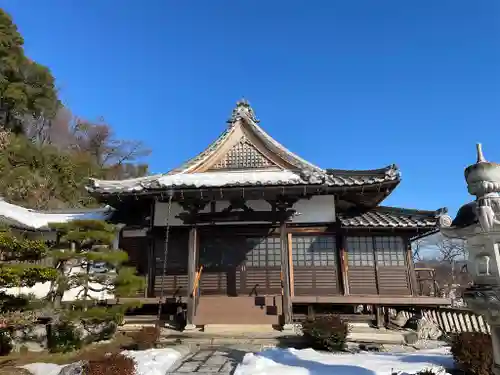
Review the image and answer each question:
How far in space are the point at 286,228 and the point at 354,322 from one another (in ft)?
14.5

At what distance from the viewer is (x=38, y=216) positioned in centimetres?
1631

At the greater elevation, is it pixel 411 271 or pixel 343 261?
pixel 343 261

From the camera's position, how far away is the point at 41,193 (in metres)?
29.2

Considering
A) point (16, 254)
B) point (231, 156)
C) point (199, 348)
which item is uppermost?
point (231, 156)

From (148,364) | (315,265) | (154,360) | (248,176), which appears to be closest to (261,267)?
(315,265)

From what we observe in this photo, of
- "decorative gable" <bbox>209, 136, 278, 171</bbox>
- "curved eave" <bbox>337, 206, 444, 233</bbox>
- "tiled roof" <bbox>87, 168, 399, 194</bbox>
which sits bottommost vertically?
"curved eave" <bbox>337, 206, 444, 233</bbox>

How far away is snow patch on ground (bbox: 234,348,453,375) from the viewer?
6.83m

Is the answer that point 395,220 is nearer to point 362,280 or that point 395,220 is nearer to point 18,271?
point 362,280

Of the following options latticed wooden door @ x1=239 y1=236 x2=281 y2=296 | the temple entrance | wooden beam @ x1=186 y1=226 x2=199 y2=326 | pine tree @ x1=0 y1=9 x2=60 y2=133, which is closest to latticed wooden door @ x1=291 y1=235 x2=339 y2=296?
latticed wooden door @ x1=239 y1=236 x2=281 y2=296

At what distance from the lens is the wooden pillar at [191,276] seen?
12.0 metres

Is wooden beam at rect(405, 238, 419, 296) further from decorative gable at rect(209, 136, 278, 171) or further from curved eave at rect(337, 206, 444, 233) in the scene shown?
decorative gable at rect(209, 136, 278, 171)

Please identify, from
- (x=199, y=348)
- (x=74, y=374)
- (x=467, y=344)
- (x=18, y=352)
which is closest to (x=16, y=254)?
(x=18, y=352)

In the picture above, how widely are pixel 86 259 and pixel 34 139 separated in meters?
34.9

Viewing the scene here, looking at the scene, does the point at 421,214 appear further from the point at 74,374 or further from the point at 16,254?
the point at 16,254
